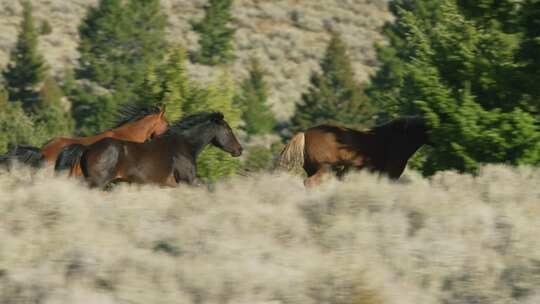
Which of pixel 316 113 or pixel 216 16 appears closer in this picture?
pixel 316 113

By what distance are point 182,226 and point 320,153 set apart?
660 cm

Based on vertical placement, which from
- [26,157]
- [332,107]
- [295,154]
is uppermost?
[26,157]

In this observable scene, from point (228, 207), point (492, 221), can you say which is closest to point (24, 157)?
point (228, 207)

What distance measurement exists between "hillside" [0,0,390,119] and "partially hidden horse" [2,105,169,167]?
182ft

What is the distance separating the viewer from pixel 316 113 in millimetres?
55656

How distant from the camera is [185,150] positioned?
46.5 ft

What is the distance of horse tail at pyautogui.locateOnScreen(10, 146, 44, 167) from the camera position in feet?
48.0

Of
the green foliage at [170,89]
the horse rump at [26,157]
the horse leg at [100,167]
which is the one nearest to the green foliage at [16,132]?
the green foliage at [170,89]

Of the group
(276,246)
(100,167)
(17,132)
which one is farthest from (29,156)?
(17,132)

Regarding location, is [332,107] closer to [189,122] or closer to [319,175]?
[319,175]

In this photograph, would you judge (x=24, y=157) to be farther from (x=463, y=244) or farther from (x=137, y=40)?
(x=137, y=40)

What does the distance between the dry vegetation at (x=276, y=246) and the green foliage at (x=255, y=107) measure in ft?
150

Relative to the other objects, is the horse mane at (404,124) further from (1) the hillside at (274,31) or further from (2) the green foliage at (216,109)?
(1) the hillside at (274,31)

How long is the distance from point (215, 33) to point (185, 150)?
183ft
